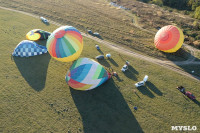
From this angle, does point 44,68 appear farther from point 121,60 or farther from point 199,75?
Answer: point 199,75

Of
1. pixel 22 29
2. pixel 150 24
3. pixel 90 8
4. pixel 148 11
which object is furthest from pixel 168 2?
pixel 22 29

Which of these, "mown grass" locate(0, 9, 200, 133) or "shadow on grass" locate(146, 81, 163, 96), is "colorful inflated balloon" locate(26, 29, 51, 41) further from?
"shadow on grass" locate(146, 81, 163, 96)

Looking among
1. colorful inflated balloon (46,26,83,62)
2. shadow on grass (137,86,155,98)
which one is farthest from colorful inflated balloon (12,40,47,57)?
shadow on grass (137,86,155,98)

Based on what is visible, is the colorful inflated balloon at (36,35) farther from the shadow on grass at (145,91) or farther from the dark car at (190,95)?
the dark car at (190,95)

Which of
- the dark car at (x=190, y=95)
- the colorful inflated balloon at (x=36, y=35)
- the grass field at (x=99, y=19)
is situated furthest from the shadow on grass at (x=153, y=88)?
the colorful inflated balloon at (x=36, y=35)

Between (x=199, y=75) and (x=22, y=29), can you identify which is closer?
(x=199, y=75)

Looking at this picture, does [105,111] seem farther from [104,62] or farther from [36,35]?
[36,35]

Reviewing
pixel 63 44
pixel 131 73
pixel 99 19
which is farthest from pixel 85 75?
pixel 99 19
